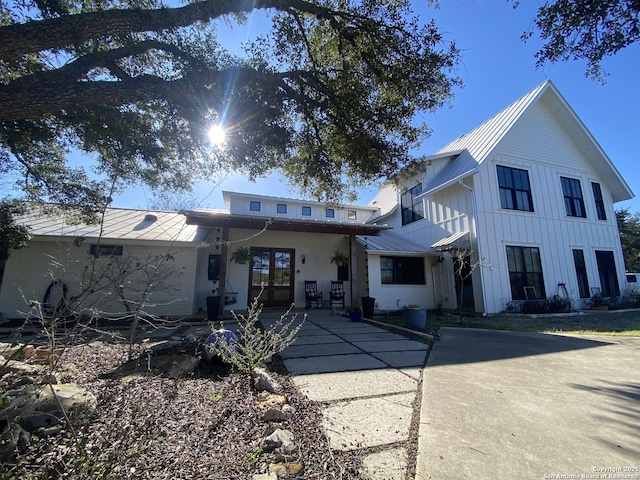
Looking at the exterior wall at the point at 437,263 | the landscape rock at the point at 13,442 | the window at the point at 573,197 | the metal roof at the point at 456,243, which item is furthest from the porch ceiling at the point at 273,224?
the window at the point at 573,197

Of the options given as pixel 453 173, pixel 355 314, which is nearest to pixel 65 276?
pixel 355 314

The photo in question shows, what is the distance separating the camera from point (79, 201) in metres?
6.53

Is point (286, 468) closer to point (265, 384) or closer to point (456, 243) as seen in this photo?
point (265, 384)

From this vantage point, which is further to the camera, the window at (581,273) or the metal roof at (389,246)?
the window at (581,273)

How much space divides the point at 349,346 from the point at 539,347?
11.2ft

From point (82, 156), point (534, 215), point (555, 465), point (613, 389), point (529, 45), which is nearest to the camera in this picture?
point (555, 465)

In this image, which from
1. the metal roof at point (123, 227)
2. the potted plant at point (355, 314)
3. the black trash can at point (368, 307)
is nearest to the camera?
the potted plant at point (355, 314)

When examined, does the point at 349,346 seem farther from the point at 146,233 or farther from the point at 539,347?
the point at 146,233

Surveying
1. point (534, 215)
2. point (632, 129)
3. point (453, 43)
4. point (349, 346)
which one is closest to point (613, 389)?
point (349, 346)

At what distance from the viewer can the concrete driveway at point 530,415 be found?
5.78 feet

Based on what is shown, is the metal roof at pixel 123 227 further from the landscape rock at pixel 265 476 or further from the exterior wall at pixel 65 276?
the landscape rock at pixel 265 476

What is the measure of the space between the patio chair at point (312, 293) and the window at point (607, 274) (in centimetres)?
1134

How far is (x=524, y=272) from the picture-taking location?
32.5ft

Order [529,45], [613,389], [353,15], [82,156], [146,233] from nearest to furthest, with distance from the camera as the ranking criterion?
1. [613,389]
2. [529,45]
3. [353,15]
4. [82,156]
5. [146,233]
